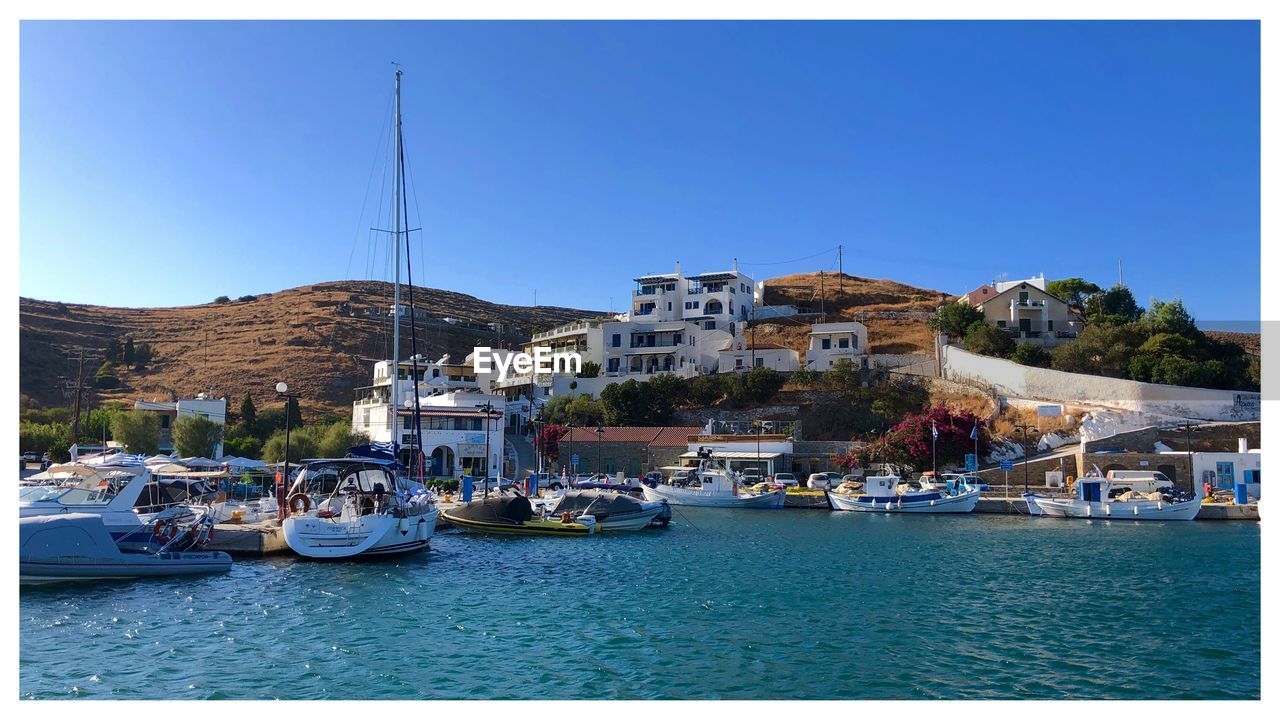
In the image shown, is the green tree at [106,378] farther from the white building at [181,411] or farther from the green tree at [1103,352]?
the green tree at [1103,352]

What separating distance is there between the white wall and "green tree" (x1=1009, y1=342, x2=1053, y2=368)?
7.91ft

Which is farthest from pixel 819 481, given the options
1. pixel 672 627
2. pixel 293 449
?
pixel 672 627

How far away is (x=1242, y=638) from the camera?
1506cm

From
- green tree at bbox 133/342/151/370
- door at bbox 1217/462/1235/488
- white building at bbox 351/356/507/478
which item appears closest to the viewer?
door at bbox 1217/462/1235/488

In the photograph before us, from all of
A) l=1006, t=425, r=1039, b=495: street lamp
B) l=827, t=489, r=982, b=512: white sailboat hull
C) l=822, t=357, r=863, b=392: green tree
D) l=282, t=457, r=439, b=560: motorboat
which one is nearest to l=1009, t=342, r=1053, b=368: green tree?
l=1006, t=425, r=1039, b=495: street lamp

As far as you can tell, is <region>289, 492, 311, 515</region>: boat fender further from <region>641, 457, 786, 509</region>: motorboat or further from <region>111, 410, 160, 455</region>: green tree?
<region>111, 410, 160, 455</region>: green tree

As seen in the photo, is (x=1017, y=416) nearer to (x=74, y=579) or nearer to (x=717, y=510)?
(x=717, y=510)

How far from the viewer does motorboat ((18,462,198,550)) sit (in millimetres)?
21875

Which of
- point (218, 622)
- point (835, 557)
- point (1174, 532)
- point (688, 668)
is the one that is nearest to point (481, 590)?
point (218, 622)

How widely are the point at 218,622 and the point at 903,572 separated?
16.7 m

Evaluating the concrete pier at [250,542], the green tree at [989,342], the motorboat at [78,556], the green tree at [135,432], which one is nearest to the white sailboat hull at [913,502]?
the green tree at [989,342]

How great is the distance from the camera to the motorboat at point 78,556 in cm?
1884

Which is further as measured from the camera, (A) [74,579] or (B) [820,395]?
(B) [820,395]

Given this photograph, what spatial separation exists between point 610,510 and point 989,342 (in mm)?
39070
